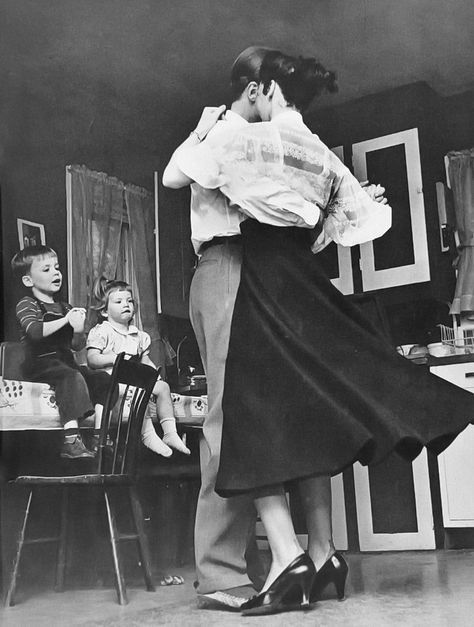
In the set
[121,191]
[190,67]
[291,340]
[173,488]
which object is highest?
[190,67]

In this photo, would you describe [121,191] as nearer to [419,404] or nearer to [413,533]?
[419,404]

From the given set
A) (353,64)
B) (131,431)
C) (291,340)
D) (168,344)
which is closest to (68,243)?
(168,344)

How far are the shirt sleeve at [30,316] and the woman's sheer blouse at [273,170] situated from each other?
44cm

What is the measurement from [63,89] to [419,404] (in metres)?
1.05

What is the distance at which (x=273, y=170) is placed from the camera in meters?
1.45

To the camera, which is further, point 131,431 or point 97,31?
point 97,31

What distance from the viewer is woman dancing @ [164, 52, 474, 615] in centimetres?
130

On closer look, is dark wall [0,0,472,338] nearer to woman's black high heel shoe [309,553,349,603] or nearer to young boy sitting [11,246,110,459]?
young boy sitting [11,246,110,459]

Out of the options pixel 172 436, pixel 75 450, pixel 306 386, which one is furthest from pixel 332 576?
pixel 75 450

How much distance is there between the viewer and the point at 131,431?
1.56 metres

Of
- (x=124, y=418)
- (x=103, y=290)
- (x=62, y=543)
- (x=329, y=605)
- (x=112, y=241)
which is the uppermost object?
(x=112, y=241)

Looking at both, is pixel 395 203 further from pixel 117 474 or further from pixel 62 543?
pixel 62 543

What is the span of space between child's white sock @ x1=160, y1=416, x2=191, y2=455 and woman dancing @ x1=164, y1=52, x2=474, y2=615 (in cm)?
26

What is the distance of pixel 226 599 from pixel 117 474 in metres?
0.36
